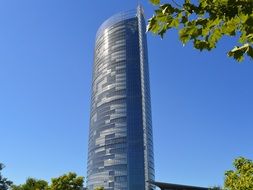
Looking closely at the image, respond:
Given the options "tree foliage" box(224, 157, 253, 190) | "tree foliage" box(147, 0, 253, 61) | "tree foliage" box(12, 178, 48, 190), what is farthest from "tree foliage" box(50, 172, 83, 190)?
"tree foliage" box(147, 0, 253, 61)

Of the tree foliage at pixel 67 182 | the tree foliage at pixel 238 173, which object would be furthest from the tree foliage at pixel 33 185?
the tree foliage at pixel 238 173

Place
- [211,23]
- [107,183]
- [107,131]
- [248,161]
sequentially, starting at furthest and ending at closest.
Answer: [107,131], [107,183], [248,161], [211,23]

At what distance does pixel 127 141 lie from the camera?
190 m

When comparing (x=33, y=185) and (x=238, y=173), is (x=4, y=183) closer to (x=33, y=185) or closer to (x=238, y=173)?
(x=33, y=185)

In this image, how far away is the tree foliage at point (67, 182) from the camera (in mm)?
45312

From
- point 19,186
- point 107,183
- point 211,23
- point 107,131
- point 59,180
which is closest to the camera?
point 211,23

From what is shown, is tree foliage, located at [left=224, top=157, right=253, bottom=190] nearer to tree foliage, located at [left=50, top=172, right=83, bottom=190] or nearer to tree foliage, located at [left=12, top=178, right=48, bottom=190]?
tree foliage, located at [left=50, top=172, right=83, bottom=190]

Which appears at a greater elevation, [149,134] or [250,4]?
[149,134]

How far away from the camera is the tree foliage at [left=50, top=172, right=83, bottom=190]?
1784 inches

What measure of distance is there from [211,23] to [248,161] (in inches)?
1175

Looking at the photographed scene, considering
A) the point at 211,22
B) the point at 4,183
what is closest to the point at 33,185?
the point at 4,183

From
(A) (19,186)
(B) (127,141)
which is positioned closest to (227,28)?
(A) (19,186)

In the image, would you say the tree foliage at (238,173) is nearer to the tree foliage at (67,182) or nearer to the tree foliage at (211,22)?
the tree foliage at (67,182)

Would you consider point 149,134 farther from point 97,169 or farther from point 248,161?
point 248,161
